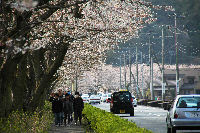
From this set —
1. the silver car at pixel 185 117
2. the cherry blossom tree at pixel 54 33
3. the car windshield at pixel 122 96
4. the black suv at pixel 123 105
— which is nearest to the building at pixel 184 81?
the car windshield at pixel 122 96

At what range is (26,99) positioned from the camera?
23.8 metres

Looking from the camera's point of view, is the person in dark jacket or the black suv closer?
the person in dark jacket

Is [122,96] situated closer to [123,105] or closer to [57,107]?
[123,105]

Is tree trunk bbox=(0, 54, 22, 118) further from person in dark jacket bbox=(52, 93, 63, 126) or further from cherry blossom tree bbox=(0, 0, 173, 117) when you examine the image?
person in dark jacket bbox=(52, 93, 63, 126)

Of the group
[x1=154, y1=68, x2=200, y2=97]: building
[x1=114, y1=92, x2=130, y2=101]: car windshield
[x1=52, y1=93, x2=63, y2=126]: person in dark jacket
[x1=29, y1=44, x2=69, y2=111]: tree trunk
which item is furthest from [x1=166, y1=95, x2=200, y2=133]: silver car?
[x1=154, y1=68, x2=200, y2=97]: building

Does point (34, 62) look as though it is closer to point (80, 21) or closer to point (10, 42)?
point (80, 21)

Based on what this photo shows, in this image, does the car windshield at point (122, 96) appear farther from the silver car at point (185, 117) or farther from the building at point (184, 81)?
the building at point (184, 81)

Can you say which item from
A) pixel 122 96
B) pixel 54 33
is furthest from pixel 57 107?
pixel 122 96

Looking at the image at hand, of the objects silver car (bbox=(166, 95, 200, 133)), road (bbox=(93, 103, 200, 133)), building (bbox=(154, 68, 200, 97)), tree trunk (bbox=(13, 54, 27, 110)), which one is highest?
building (bbox=(154, 68, 200, 97))

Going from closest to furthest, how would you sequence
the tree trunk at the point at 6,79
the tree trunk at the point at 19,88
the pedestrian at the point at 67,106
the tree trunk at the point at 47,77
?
1. the tree trunk at the point at 6,79
2. the tree trunk at the point at 47,77
3. the tree trunk at the point at 19,88
4. the pedestrian at the point at 67,106

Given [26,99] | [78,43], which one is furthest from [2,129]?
[78,43]

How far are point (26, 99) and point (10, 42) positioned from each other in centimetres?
1581

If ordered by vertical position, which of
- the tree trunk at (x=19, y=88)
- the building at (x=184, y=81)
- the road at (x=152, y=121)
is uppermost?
the building at (x=184, y=81)

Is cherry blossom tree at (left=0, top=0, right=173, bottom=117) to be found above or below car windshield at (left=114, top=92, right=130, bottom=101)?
above
